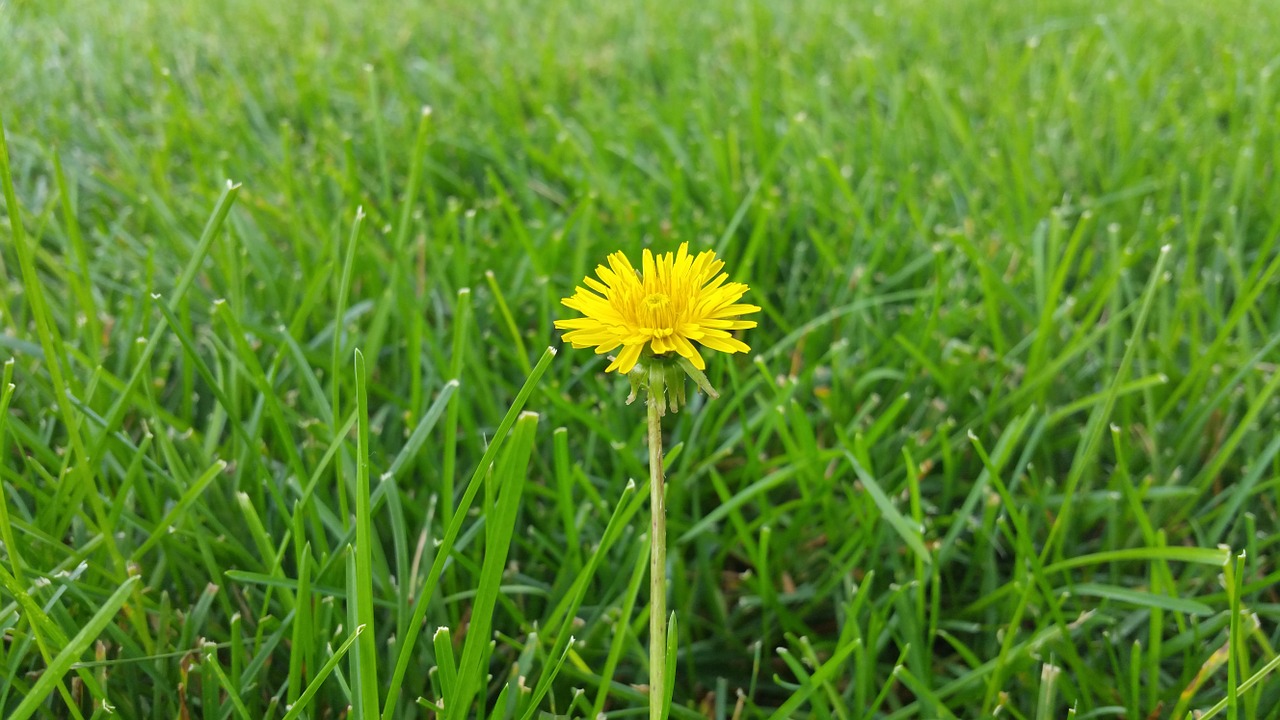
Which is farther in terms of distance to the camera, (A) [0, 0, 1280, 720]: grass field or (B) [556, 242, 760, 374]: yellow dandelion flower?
(A) [0, 0, 1280, 720]: grass field

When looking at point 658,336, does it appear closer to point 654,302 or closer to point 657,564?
point 654,302

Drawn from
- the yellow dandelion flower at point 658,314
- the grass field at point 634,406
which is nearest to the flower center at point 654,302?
the yellow dandelion flower at point 658,314

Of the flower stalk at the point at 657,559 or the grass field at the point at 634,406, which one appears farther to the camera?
the grass field at the point at 634,406

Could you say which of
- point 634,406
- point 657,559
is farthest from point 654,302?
point 634,406

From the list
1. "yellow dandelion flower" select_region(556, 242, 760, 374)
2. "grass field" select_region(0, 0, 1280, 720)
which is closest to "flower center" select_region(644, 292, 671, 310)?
"yellow dandelion flower" select_region(556, 242, 760, 374)

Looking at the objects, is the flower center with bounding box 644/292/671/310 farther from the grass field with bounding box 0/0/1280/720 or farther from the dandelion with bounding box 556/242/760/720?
the grass field with bounding box 0/0/1280/720

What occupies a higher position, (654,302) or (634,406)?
(654,302)

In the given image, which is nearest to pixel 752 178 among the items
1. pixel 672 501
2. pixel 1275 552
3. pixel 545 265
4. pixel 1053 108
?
pixel 545 265

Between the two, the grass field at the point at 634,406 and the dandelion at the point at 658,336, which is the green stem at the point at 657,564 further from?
the grass field at the point at 634,406
